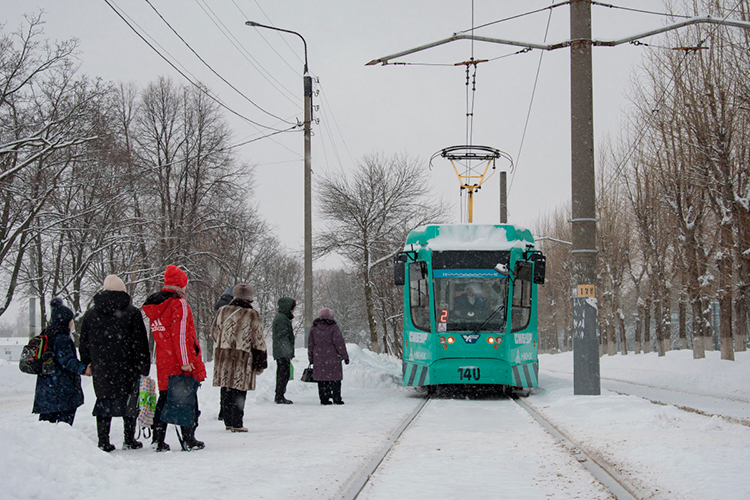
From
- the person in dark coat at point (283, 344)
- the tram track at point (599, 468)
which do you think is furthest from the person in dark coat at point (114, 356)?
the person in dark coat at point (283, 344)

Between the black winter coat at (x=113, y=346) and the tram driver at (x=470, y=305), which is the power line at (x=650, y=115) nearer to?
the tram driver at (x=470, y=305)

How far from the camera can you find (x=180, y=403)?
653cm

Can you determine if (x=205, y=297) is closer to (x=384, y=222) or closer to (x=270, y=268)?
(x=384, y=222)

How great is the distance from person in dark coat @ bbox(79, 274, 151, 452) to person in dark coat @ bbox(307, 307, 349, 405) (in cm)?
502

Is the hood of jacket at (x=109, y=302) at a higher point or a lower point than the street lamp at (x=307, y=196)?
lower

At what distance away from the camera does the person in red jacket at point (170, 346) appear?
21.6 feet

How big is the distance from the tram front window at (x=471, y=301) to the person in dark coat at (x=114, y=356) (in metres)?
6.61

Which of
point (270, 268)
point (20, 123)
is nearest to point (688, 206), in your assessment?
point (20, 123)

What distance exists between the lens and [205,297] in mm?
34062

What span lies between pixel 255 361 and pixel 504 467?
3.39 m

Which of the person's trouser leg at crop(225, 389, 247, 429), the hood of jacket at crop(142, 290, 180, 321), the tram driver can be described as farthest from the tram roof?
the hood of jacket at crop(142, 290, 180, 321)

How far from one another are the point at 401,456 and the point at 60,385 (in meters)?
3.30

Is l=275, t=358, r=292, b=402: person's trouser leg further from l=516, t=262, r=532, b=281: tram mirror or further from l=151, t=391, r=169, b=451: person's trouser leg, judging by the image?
l=151, t=391, r=169, b=451: person's trouser leg

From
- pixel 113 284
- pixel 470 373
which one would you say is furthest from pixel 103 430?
pixel 470 373
